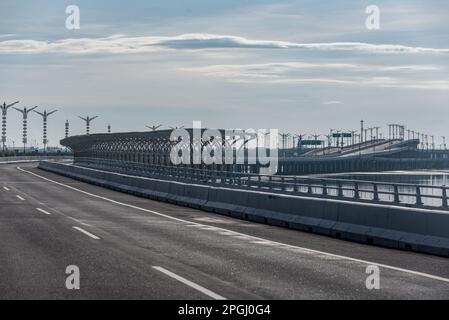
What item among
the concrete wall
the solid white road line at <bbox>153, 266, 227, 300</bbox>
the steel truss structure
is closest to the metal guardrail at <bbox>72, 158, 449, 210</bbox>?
the steel truss structure

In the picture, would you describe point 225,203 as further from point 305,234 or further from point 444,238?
point 444,238

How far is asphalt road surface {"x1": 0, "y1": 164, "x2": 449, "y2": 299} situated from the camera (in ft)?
38.6

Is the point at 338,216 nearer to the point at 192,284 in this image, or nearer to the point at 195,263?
the point at 195,263

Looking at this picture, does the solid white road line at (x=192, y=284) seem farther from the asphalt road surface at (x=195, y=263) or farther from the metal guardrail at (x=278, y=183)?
the metal guardrail at (x=278, y=183)

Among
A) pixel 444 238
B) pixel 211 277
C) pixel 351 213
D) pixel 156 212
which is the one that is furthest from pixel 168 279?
pixel 156 212

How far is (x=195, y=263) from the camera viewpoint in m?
15.0

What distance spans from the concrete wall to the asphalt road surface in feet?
2.11

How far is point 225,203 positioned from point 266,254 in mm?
14135

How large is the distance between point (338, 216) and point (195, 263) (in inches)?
308

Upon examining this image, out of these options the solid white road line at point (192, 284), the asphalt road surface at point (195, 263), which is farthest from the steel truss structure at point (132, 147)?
the solid white road line at point (192, 284)

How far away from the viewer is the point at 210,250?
1733cm

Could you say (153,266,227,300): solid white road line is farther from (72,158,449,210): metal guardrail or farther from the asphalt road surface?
(72,158,449,210): metal guardrail

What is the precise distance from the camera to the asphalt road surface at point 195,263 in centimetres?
1177

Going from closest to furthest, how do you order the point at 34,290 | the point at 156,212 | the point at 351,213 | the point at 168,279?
1. the point at 34,290
2. the point at 168,279
3. the point at 351,213
4. the point at 156,212
